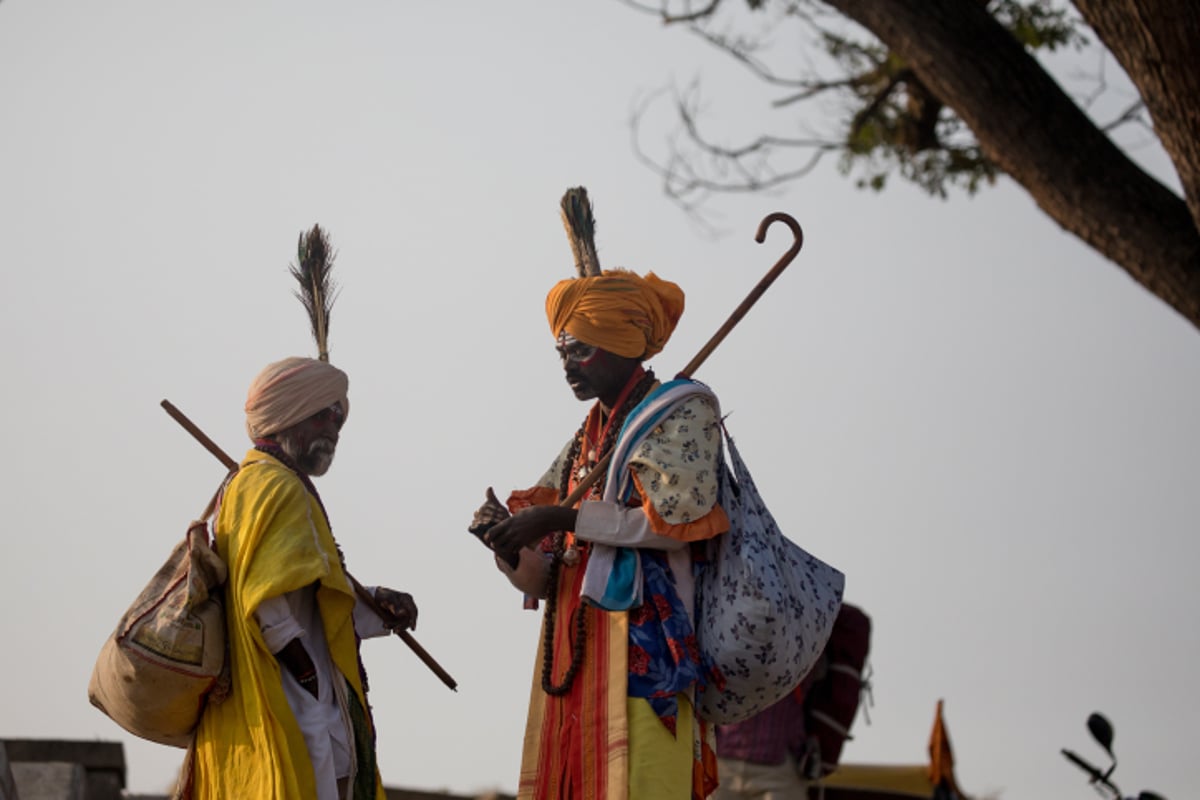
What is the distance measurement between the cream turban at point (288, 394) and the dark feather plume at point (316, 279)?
0.34 m

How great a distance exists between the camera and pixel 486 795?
1172cm

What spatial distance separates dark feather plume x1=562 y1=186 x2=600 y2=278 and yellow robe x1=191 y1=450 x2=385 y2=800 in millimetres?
1377

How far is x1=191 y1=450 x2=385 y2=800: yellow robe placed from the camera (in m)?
6.41

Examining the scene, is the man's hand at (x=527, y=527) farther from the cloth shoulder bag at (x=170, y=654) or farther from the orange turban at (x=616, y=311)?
the cloth shoulder bag at (x=170, y=654)

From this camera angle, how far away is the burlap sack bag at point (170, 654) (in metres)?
6.43

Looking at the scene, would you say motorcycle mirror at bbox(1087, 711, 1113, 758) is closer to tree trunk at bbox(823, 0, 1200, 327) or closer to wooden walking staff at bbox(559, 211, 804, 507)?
tree trunk at bbox(823, 0, 1200, 327)

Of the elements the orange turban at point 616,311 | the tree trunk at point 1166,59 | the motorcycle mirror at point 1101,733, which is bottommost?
the motorcycle mirror at point 1101,733

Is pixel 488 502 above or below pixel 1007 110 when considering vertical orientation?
below

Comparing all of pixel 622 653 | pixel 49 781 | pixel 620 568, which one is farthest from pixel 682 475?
pixel 49 781

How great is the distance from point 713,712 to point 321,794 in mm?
1357

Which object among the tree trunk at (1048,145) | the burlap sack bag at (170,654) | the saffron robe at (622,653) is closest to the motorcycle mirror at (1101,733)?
the tree trunk at (1048,145)

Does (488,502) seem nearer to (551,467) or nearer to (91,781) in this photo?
(551,467)

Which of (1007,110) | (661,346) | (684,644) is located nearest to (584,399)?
(661,346)

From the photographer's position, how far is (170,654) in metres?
6.43
